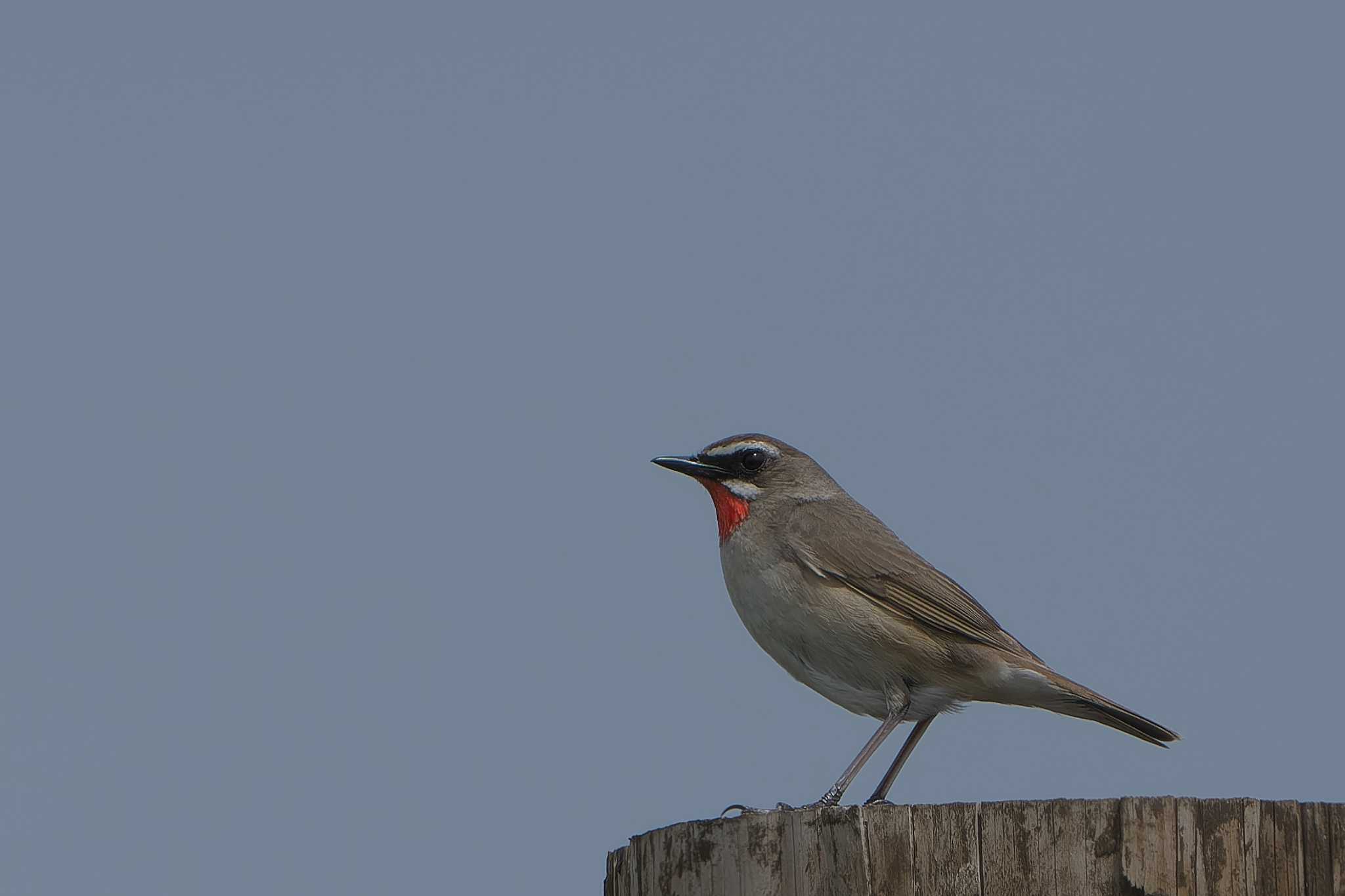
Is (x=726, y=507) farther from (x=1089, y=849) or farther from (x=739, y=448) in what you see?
(x=1089, y=849)

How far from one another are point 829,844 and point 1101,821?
3.13 ft

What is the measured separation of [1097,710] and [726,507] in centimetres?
286

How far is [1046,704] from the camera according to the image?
1001 cm

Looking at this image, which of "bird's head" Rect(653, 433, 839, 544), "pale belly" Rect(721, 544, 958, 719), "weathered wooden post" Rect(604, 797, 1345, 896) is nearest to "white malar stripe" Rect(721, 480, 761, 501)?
"bird's head" Rect(653, 433, 839, 544)

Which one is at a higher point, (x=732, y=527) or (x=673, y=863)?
(x=732, y=527)

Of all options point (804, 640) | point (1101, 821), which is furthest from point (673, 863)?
point (804, 640)

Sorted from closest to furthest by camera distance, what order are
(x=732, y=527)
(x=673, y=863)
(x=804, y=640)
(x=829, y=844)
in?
(x=829, y=844)
(x=673, y=863)
(x=804, y=640)
(x=732, y=527)

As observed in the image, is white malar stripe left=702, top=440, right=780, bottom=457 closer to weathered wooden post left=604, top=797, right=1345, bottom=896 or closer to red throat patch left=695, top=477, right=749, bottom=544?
red throat patch left=695, top=477, right=749, bottom=544

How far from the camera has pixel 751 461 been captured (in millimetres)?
11320

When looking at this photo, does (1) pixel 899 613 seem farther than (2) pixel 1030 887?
Yes

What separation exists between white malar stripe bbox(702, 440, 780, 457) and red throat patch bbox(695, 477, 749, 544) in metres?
0.21

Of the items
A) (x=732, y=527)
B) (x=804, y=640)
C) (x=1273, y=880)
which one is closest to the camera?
(x=1273, y=880)

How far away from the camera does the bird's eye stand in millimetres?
11305

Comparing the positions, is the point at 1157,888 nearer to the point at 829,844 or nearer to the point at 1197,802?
the point at 1197,802
